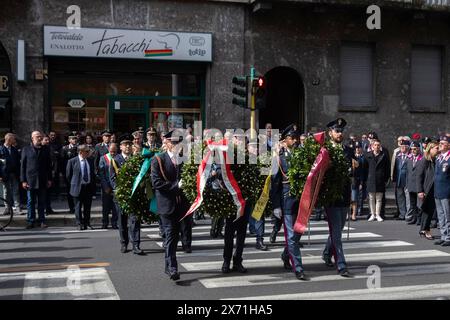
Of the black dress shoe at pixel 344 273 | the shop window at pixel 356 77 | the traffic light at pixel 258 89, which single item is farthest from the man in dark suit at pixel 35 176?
the shop window at pixel 356 77

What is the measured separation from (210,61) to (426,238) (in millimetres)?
9546

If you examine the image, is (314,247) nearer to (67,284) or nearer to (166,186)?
(166,186)

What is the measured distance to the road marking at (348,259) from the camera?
877cm

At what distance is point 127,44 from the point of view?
17.6 metres

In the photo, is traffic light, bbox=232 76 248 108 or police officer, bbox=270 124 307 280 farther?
traffic light, bbox=232 76 248 108

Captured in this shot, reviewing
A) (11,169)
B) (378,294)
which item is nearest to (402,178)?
(378,294)

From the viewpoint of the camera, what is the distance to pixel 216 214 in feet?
26.1

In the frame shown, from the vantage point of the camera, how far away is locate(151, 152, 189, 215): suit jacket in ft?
25.8

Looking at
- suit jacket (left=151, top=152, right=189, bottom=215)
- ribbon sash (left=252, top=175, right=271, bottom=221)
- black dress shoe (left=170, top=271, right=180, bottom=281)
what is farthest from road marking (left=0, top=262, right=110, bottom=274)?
ribbon sash (left=252, top=175, right=271, bottom=221)

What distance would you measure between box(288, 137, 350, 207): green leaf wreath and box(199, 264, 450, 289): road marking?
1030mm

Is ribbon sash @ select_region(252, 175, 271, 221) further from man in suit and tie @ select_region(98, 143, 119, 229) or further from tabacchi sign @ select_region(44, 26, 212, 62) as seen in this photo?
tabacchi sign @ select_region(44, 26, 212, 62)
